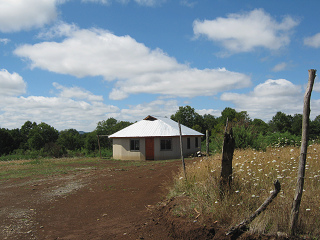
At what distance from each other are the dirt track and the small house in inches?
533

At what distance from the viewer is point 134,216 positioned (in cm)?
615

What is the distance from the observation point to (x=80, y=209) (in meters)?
7.08

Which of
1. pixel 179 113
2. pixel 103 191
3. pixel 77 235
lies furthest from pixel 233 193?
pixel 179 113

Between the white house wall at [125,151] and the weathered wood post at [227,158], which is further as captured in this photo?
the white house wall at [125,151]

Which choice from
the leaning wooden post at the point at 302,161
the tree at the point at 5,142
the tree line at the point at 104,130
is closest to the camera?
the leaning wooden post at the point at 302,161

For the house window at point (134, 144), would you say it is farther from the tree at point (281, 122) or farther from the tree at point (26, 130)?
the tree at point (26, 130)

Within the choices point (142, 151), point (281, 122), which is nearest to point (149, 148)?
point (142, 151)

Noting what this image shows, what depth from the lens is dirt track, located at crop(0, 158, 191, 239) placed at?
5.46m

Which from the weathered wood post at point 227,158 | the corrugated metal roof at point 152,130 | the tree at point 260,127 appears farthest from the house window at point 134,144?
the weathered wood post at point 227,158

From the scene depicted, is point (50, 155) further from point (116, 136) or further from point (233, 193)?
point (233, 193)

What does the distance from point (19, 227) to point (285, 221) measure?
511cm

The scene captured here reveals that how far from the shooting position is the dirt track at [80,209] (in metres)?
5.46

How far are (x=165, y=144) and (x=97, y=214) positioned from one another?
59.2ft

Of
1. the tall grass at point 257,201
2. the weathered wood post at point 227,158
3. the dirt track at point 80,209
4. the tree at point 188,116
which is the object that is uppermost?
the tree at point 188,116
